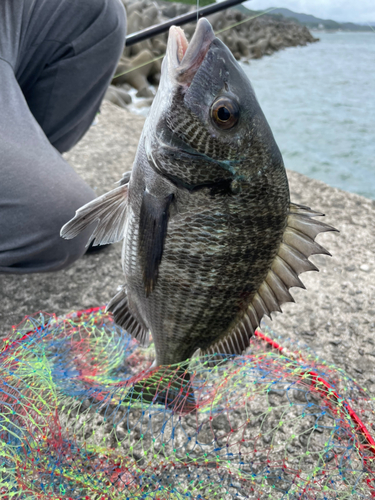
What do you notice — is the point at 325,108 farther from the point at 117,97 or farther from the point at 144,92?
the point at 144,92

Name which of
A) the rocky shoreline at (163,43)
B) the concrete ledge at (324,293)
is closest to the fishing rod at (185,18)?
the concrete ledge at (324,293)

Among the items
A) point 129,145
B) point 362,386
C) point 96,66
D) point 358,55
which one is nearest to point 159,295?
point 362,386

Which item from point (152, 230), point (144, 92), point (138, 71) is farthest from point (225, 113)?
point (138, 71)

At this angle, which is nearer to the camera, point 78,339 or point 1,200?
point 1,200

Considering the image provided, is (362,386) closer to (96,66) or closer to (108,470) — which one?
(108,470)

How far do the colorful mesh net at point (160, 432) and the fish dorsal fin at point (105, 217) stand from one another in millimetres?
478

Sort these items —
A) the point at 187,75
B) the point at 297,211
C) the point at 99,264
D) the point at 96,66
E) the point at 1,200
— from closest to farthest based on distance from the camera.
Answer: the point at 187,75, the point at 297,211, the point at 1,200, the point at 96,66, the point at 99,264

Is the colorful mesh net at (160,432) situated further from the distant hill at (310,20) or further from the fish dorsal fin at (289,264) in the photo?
the distant hill at (310,20)

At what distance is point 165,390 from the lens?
1.42 metres

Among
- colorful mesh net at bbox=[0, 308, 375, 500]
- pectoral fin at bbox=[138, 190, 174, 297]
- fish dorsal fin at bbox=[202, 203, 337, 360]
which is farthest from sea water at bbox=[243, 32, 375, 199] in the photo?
pectoral fin at bbox=[138, 190, 174, 297]

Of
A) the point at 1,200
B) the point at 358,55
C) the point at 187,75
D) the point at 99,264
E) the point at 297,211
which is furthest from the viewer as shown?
the point at 358,55

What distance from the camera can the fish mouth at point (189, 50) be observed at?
96cm

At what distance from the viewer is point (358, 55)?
3791 millimetres

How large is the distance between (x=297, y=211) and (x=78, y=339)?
1.23 m
